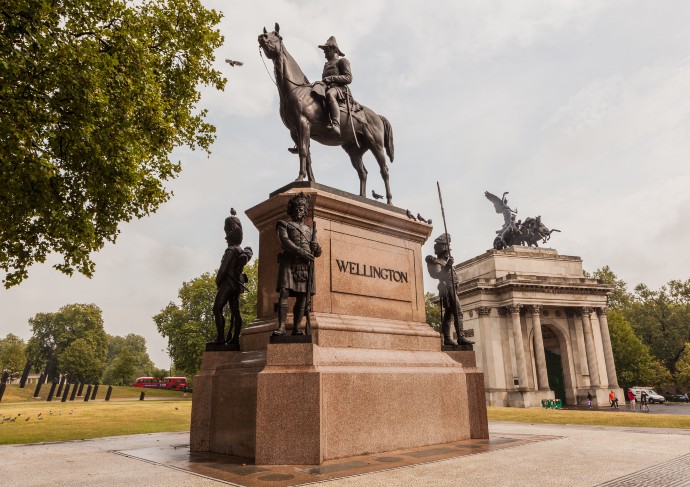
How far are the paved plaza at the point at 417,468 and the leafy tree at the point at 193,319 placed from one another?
39.3 m

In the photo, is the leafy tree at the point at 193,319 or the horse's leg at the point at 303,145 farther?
the leafy tree at the point at 193,319

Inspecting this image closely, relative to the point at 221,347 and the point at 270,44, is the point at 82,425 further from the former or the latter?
the point at 270,44

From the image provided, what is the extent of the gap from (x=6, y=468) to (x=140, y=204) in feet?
26.7

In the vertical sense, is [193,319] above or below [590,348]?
above

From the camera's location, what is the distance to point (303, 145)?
9.88 metres

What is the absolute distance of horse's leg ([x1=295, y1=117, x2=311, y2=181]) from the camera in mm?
9758

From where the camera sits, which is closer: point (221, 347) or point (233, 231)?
point (221, 347)

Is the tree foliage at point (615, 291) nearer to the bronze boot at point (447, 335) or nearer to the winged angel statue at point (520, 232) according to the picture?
the winged angel statue at point (520, 232)

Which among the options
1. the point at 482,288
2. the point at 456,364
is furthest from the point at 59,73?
the point at 482,288

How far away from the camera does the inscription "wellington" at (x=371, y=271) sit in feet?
29.1

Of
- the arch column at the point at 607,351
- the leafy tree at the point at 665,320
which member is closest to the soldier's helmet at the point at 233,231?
the arch column at the point at 607,351

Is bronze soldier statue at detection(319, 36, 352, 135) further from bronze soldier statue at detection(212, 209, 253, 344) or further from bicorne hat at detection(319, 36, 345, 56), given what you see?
bronze soldier statue at detection(212, 209, 253, 344)

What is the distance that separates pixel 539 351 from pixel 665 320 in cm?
3772

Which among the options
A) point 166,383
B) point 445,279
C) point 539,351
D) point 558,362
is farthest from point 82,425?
point 166,383
